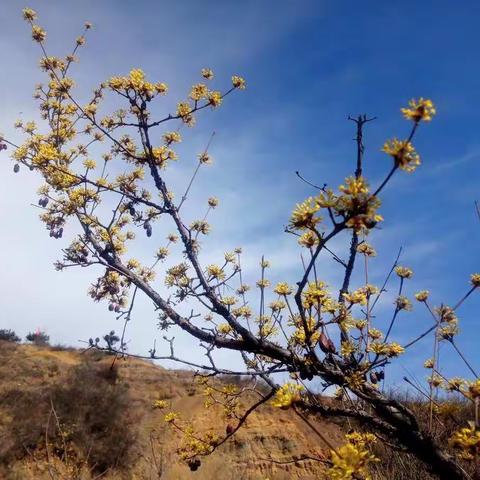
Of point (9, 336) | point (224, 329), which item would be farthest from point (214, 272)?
point (9, 336)

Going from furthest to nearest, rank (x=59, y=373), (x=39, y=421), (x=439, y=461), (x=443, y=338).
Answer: (x=59, y=373)
(x=39, y=421)
(x=443, y=338)
(x=439, y=461)

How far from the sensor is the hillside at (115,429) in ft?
51.0

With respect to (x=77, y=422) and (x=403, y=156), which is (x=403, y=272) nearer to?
(x=403, y=156)

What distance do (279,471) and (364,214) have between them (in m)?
16.8

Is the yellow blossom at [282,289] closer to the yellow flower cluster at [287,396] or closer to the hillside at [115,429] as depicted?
the yellow flower cluster at [287,396]

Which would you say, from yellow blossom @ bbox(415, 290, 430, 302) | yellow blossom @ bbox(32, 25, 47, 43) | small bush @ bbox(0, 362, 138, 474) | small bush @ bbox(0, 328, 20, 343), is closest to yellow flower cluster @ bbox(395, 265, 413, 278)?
yellow blossom @ bbox(415, 290, 430, 302)

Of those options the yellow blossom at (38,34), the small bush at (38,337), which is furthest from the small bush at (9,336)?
the yellow blossom at (38,34)

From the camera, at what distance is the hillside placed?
51.0 ft

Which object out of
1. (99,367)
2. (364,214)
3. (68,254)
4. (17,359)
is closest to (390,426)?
(364,214)

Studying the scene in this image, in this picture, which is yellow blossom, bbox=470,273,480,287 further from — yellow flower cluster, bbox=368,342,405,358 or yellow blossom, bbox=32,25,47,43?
yellow blossom, bbox=32,25,47,43

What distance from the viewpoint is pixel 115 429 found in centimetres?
1831

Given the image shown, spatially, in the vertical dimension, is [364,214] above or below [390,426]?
above

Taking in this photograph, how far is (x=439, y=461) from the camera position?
9.92 feet

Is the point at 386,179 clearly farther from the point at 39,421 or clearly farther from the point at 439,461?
the point at 39,421
